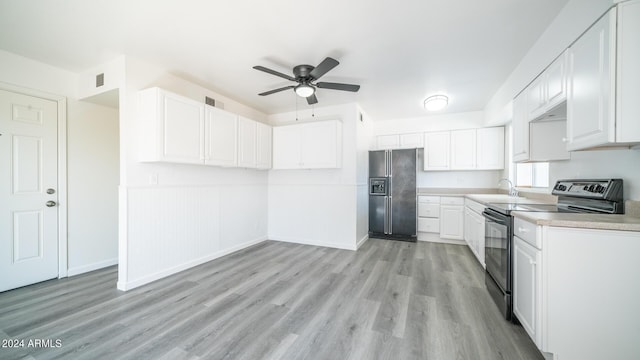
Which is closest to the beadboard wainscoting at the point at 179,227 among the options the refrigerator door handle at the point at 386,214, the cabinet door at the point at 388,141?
the refrigerator door handle at the point at 386,214

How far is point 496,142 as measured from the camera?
4.40 metres

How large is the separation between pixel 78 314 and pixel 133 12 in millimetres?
2726

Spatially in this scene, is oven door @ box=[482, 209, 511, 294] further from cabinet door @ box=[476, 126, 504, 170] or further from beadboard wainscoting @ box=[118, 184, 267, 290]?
beadboard wainscoting @ box=[118, 184, 267, 290]

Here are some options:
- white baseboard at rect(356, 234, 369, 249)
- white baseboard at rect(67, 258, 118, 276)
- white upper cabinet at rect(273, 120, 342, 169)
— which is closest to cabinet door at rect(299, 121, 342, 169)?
white upper cabinet at rect(273, 120, 342, 169)

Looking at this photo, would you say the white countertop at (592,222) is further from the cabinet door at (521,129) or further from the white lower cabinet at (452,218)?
the white lower cabinet at (452,218)

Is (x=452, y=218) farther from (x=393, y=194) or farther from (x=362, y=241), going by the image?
(x=362, y=241)

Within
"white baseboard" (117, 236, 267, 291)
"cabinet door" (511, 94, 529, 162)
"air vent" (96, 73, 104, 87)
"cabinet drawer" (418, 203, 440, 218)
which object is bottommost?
"white baseboard" (117, 236, 267, 291)

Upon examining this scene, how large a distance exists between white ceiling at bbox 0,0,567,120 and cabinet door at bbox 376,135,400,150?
1.88 metres

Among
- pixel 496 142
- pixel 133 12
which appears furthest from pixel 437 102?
pixel 133 12

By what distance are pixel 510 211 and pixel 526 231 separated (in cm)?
27

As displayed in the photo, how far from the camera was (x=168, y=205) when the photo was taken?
3041 millimetres

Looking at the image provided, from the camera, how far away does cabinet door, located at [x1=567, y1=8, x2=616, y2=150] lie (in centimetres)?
137

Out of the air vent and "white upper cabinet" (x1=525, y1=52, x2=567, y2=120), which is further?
the air vent

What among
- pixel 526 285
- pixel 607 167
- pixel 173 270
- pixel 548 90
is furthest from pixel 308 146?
pixel 607 167
